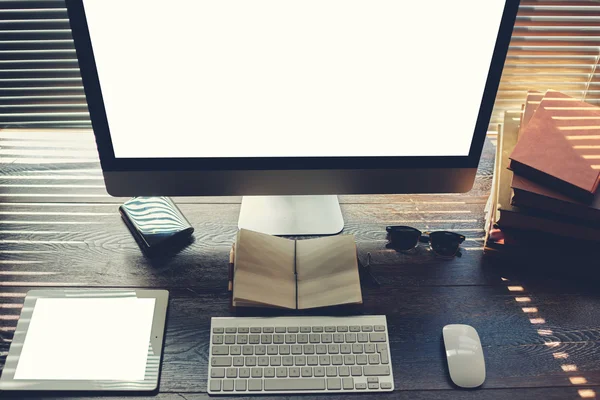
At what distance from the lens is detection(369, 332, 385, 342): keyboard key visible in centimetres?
83

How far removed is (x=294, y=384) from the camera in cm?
78

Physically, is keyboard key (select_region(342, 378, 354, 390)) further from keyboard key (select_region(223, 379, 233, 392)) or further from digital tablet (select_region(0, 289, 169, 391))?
digital tablet (select_region(0, 289, 169, 391))

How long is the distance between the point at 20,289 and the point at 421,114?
75 centimetres

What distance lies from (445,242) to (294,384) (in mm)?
405

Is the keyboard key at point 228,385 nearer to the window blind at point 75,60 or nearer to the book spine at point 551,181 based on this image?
the book spine at point 551,181

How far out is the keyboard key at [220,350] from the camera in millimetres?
810

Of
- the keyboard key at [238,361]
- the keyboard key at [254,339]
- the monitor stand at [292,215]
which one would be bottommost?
the keyboard key at [238,361]

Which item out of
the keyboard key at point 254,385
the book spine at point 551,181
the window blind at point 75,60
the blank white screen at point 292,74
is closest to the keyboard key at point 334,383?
the keyboard key at point 254,385

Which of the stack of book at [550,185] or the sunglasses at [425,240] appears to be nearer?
the stack of book at [550,185]

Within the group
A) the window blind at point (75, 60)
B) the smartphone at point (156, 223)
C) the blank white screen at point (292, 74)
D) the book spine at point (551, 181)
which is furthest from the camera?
the window blind at point (75, 60)

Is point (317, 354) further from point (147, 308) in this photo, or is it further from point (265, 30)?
point (265, 30)

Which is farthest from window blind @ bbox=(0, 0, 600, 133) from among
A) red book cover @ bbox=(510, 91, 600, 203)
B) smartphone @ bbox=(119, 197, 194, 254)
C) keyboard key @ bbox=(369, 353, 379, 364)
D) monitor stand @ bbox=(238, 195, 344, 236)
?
keyboard key @ bbox=(369, 353, 379, 364)

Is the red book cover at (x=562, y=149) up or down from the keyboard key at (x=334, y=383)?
up

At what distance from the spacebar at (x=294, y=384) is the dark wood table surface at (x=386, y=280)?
37 mm
